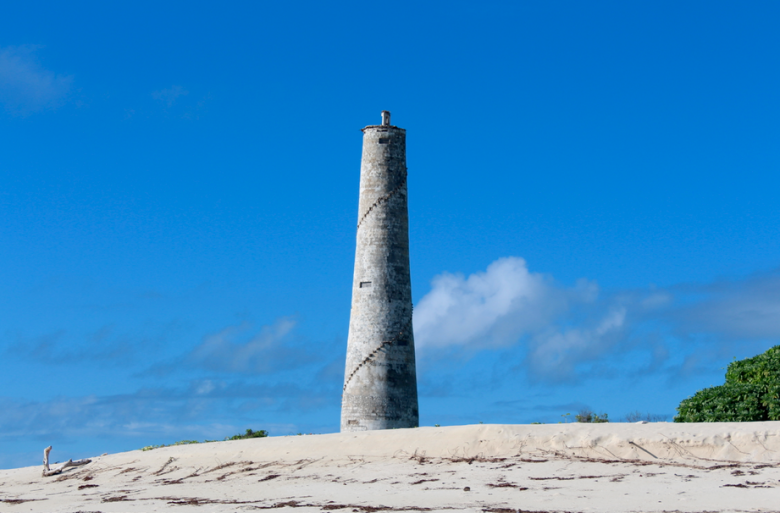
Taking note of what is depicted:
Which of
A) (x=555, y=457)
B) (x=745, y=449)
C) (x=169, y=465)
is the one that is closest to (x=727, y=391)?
(x=745, y=449)

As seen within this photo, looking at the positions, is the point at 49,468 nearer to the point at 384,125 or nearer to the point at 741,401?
the point at 384,125

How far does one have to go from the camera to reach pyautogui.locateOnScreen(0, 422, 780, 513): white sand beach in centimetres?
1345

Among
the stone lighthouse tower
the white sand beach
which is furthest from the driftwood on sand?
the stone lighthouse tower

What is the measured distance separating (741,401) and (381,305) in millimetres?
11173

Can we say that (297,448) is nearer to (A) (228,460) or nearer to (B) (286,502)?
(A) (228,460)

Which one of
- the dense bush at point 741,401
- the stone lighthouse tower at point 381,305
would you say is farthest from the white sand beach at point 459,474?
the stone lighthouse tower at point 381,305

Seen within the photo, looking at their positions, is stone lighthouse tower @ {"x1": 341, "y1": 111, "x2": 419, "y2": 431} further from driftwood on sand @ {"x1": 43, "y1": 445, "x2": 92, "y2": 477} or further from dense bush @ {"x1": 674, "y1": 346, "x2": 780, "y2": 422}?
dense bush @ {"x1": 674, "y1": 346, "x2": 780, "y2": 422}

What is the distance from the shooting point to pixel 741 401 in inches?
797

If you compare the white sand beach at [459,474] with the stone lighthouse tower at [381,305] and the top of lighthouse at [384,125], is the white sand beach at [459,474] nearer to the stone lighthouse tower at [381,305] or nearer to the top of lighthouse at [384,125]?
the stone lighthouse tower at [381,305]

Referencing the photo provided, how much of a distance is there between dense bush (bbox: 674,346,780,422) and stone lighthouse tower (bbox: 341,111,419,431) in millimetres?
8800

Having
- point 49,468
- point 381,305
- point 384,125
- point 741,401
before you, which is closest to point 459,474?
point 741,401

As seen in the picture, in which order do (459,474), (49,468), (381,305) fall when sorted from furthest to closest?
(381,305) → (49,468) → (459,474)

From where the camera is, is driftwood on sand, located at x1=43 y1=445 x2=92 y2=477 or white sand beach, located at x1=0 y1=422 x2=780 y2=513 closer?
white sand beach, located at x1=0 y1=422 x2=780 y2=513

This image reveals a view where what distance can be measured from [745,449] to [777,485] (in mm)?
2314
